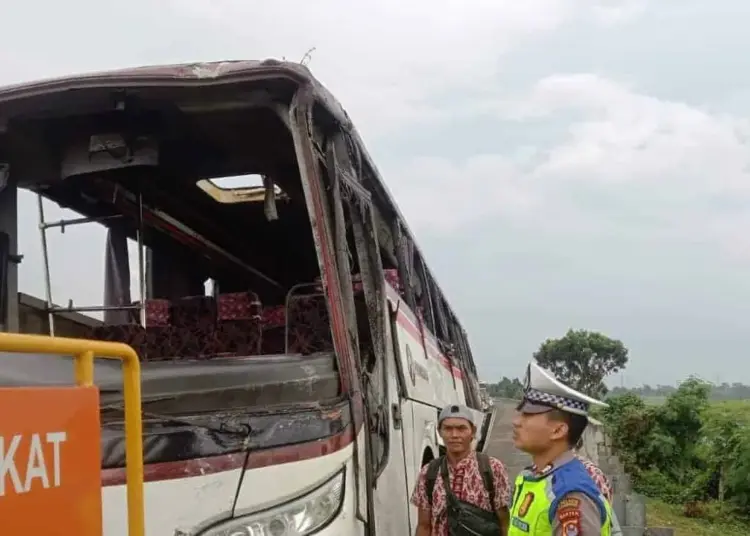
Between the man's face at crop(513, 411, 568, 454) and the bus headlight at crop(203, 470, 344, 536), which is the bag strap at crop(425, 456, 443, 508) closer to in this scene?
the man's face at crop(513, 411, 568, 454)

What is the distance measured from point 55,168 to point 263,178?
99 centimetres

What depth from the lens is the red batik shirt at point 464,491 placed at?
13.5ft

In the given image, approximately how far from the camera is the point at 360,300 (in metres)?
3.77

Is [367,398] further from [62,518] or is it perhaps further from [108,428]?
[62,518]

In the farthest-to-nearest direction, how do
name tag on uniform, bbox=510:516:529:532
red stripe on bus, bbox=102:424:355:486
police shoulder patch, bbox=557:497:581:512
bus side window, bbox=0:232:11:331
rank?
bus side window, bbox=0:232:11:331
name tag on uniform, bbox=510:516:529:532
police shoulder patch, bbox=557:497:581:512
red stripe on bus, bbox=102:424:355:486

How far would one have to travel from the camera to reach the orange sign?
1469mm

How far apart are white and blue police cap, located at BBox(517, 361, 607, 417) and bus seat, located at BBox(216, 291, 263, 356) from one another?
1846 millimetres

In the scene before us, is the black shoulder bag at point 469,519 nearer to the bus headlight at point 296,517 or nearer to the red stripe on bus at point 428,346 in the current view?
the red stripe on bus at point 428,346

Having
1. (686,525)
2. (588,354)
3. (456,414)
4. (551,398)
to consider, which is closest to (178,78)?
(551,398)

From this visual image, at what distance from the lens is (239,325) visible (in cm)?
484

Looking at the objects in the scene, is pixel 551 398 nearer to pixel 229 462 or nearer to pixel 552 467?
pixel 552 467

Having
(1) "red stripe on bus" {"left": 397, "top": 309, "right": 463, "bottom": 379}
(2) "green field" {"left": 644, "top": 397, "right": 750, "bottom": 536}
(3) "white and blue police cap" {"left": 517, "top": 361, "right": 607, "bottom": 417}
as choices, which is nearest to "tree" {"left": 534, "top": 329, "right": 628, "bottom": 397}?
(2) "green field" {"left": 644, "top": 397, "right": 750, "bottom": 536}

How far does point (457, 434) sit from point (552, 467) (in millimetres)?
1378

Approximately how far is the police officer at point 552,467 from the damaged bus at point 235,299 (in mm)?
588
